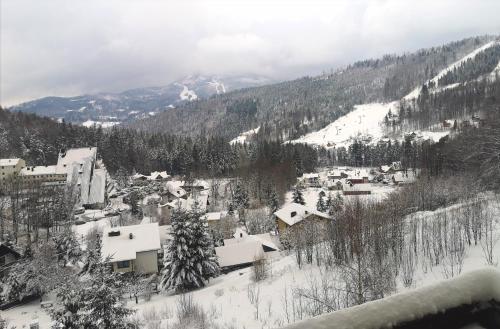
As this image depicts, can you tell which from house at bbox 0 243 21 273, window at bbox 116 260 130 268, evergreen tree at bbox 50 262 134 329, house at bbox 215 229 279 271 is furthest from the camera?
house at bbox 215 229 279 271

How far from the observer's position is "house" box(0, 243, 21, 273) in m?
34.9

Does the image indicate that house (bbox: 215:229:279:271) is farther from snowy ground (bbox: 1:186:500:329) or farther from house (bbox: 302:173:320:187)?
house (bbox: 302:173:320:187)

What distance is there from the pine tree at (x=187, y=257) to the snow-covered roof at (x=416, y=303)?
28049mm

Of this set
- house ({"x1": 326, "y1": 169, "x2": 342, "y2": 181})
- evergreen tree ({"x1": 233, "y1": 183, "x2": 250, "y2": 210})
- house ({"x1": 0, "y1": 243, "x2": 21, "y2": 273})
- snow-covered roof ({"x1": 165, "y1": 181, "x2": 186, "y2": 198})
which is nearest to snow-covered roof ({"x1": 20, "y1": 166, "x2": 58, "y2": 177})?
snow-covered roof ({"x1": 165, "y1": 181, "x2": 186, "y2": 198})

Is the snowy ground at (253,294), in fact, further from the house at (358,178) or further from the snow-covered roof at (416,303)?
the house at (358,178)

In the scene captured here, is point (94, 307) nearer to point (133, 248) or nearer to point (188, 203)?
point (133, 248)

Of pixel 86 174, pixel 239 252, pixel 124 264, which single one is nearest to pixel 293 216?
pixel 239 252

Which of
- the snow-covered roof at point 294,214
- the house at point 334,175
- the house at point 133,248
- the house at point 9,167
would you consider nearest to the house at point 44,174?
the house at point 9,167

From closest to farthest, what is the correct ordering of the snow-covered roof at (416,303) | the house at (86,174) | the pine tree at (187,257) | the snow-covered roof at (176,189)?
the snow-covered roof at (416,303) → the pine tree at (187,257) → the house at (86,174) → the snow-covered roof at (176,189)

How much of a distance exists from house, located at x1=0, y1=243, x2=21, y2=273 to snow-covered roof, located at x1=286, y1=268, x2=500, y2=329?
4119cm

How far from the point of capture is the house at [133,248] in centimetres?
3462

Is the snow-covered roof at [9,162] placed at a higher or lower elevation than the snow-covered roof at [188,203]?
higher

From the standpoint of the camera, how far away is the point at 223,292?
24.2m

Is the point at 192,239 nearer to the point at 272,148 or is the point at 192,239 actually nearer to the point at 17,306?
the point at 17,306
